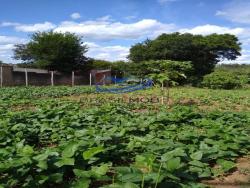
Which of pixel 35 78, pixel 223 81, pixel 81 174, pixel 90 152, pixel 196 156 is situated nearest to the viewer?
pixel 81 174

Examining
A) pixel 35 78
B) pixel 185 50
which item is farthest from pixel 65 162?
pixel 185 50

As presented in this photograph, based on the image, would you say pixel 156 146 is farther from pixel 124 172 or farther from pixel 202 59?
pixel 202 59

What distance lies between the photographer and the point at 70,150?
4113 millimetres

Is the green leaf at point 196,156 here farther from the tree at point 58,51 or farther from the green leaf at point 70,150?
the tree at point 58,51

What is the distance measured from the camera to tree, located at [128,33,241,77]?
3569cm

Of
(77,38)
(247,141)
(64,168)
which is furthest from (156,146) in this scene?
(77,38)

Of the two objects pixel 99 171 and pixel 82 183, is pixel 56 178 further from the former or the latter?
pixel 99 171

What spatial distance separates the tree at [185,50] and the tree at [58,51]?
5.60 m

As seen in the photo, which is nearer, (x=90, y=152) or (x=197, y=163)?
(x=90, y=152)

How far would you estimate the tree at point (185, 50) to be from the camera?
35.7 metres

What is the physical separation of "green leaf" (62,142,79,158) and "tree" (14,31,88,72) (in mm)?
34287

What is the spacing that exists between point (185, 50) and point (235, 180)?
32.2 m

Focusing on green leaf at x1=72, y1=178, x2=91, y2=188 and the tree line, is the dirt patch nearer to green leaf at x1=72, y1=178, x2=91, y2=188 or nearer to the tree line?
green leaf at x1=72, y1=178, x2=91, y2=188

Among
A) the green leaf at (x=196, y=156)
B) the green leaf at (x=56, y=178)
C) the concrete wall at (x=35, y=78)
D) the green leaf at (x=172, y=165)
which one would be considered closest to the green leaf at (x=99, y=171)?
the green leaf at (x=56, y=178)
